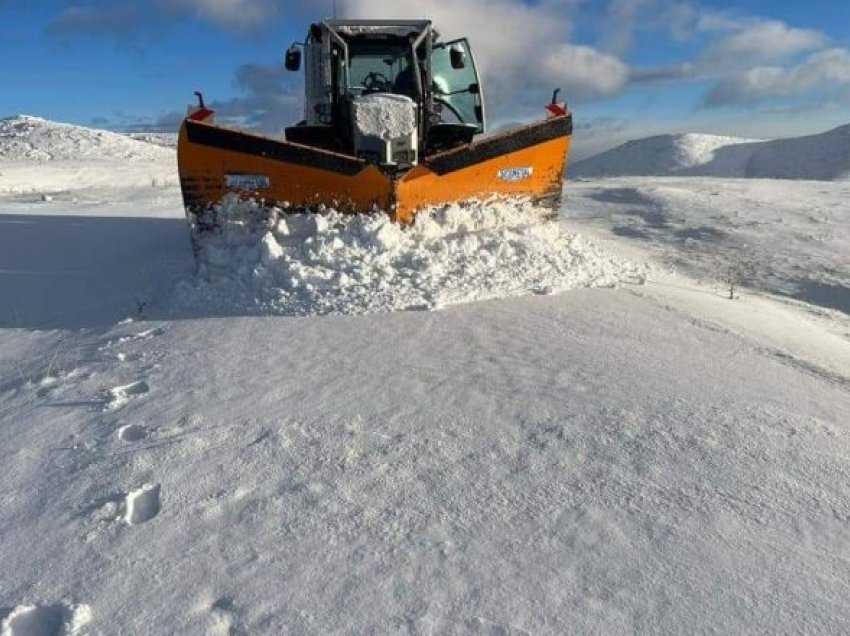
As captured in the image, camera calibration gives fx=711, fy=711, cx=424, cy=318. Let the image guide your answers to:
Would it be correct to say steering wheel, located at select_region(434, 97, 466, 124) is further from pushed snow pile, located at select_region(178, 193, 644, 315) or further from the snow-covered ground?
the snow-covered ground

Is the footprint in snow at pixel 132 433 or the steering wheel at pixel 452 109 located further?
the steering wheel at pixel 452 109

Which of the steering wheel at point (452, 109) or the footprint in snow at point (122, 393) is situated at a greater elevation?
the steering wheel at point (452, 109)

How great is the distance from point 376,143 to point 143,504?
4445 millimetres

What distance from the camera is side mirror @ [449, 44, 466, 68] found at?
752 cm

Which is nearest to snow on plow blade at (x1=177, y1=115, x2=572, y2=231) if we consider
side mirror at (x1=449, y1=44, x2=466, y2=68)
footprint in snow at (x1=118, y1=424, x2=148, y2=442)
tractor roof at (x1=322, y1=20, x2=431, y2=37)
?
side mirror at (x1=449, y1=44, x2=466, y2=68)

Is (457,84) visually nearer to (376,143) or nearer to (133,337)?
(376,143)

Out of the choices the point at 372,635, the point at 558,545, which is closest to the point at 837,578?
the point at 558,545

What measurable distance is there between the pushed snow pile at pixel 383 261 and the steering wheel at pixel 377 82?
253 centimetres

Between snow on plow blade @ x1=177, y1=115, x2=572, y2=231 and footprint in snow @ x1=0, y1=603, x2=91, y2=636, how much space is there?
12.2ft

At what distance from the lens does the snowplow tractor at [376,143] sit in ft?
17.5

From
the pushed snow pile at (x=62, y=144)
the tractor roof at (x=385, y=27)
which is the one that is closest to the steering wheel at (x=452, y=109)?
the tractor roof at (x=385, y=27)

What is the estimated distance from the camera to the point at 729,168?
133 feet

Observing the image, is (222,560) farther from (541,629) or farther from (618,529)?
(618,529)

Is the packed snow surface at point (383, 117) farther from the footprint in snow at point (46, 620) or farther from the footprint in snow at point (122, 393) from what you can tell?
the footprint in snow at point (46, 620)
